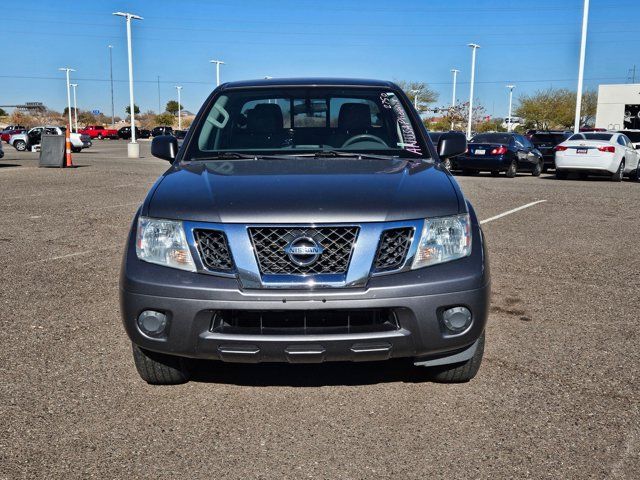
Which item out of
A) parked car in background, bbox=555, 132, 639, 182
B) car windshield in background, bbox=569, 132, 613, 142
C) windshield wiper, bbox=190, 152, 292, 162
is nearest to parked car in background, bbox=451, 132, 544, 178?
parked car in background, bbox=555, 132, 639, 182

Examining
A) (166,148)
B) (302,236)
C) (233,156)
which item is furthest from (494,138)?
(302,236)

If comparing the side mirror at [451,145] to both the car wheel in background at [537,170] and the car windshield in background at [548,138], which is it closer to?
the car wheel in background at [537,170]

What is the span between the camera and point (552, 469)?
116 inches

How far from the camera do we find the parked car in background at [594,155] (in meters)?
19.6

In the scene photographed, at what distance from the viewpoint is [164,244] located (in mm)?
3363

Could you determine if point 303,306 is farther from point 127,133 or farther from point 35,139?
point 127,133

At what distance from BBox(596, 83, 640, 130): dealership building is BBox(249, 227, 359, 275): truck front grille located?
65848 mm

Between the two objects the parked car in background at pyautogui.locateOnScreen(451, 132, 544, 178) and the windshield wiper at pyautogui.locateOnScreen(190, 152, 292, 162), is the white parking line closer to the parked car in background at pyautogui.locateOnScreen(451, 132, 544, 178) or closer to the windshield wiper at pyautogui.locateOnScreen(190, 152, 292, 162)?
the windshield wiper at pyautogui.locateOnScreen(190, 152, 292, 162)

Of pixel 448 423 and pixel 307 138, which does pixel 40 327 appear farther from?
pixel 448 423

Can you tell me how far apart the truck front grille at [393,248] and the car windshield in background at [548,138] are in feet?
79.3

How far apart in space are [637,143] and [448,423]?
2262cm

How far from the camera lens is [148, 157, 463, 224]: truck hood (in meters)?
3.25

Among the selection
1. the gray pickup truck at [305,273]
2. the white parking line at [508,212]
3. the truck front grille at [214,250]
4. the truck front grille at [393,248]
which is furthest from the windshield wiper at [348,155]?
the white parking line at [508,212]

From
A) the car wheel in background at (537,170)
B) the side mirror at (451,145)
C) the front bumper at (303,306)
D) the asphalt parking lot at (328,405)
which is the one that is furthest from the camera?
the car wheel in background at (537,170)
